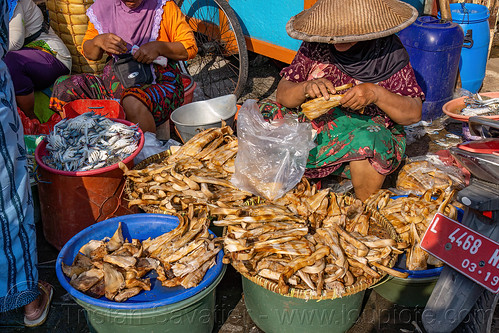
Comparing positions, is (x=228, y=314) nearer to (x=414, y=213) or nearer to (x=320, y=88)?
(x=414, y=213)

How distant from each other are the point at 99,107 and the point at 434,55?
324 cm

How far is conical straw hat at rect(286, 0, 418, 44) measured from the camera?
8.72 feet

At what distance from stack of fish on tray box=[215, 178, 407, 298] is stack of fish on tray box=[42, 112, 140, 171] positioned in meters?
0.86

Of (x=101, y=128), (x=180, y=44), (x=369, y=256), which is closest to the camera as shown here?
(x=369, y=256)

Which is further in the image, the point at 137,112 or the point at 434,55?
the point at 434,55

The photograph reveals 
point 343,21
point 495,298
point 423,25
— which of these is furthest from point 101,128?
point 423,25

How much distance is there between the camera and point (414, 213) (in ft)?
9.11

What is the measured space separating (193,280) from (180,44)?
87.3 inches

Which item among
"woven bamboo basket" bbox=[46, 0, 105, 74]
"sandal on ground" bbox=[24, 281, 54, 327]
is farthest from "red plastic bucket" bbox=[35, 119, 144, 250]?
"woven bamboo basket" bbox=[46, 0, 105, 74]

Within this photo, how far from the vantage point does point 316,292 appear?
7.17 feet

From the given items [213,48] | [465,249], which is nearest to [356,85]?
[465,249]

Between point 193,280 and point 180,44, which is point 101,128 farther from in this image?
point 193,280

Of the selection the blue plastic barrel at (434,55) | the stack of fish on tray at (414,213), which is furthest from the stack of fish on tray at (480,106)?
the stack of fish on tray at (414,213)

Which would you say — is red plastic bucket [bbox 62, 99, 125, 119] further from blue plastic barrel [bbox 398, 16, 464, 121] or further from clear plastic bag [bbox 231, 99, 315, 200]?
blue plastic barrel [bbox 398, 16, 464, 121]
